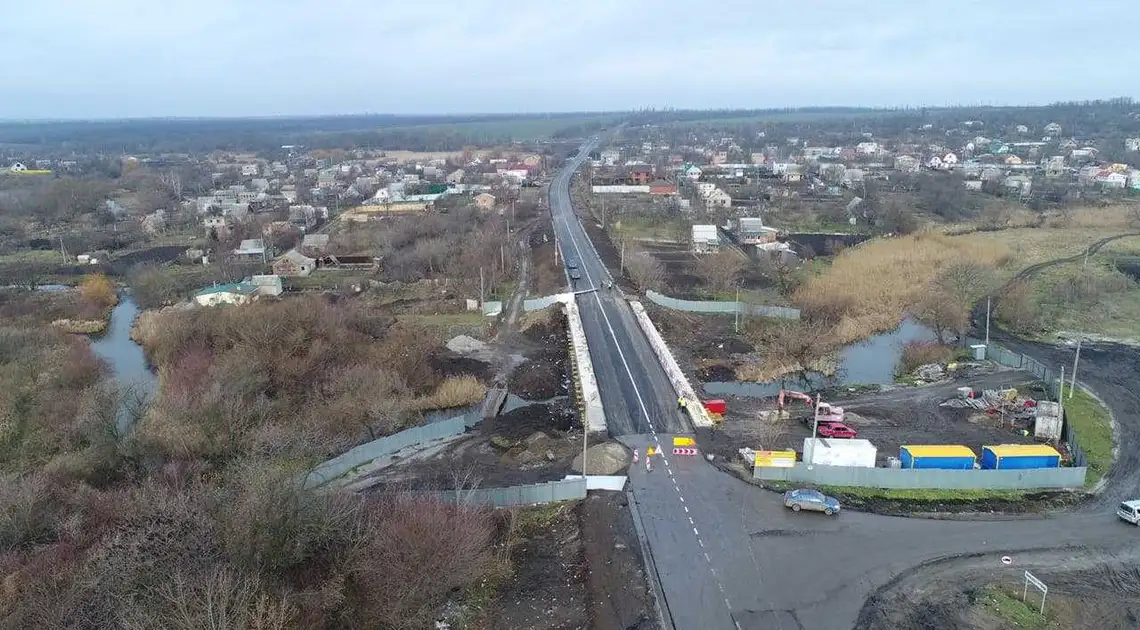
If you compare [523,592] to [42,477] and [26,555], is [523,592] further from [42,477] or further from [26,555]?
[42,477]

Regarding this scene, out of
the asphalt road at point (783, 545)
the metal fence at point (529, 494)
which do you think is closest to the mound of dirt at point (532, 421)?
the asphalt road at point (783, 545)

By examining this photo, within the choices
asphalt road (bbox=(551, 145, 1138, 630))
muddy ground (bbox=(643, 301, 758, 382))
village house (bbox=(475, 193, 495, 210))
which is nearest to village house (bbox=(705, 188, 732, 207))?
village house (bbox=(475, 193, 495, 210))

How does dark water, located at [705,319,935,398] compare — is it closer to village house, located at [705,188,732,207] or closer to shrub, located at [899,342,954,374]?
shrub, located at [899,342,954,374]

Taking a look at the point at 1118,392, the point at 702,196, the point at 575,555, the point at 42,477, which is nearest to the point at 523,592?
the point at 575,555

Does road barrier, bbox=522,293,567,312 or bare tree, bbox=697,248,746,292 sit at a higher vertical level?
bare tree, bbox=697,248,746,292

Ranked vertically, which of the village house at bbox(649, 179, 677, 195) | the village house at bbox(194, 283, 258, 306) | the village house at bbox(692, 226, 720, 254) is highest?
the village house at bbox(649, 179, 677, 195)
